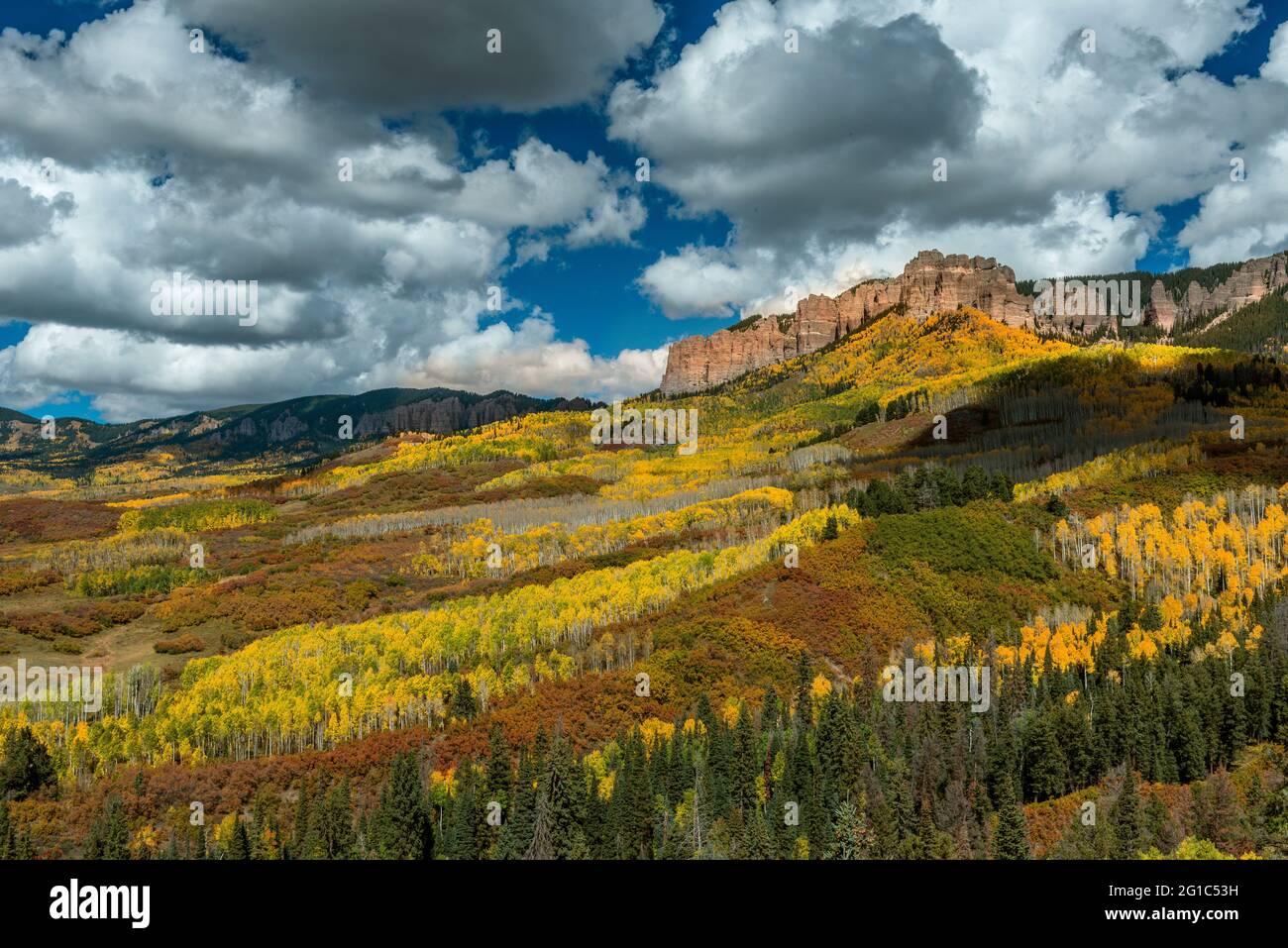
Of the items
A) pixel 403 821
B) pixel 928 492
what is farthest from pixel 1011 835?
pixel 928 492

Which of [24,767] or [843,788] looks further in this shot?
[24,767]

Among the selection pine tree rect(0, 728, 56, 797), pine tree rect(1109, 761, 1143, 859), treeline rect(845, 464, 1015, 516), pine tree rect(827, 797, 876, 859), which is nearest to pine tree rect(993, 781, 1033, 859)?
pine tree rect(1109, 761, 1143, 859)

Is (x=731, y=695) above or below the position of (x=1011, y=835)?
above

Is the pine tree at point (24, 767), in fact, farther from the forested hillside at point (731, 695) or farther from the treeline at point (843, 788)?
the treeline at point (843, 788)

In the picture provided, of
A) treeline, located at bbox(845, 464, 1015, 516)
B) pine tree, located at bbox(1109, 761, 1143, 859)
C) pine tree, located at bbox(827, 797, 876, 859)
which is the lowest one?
pine tree, located at bbox(827, 797, 876, 859)

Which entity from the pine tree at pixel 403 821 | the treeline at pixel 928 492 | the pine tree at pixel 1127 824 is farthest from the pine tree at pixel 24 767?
the treeline at pixel 928 492

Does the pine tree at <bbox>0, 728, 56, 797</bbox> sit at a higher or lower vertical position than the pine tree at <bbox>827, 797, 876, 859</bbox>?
higher

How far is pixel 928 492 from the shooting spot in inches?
5999

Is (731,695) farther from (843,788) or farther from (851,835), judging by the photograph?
(851,835)

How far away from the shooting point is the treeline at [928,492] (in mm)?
149875

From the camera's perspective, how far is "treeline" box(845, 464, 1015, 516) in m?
150

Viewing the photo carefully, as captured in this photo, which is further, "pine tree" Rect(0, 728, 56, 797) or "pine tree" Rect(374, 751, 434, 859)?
"pine tree" Rect(0, 728, 56, 797)

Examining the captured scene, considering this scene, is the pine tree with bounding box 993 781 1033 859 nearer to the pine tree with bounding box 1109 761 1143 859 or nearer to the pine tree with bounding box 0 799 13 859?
the pine tree with bounding box 1109 761 1143 859

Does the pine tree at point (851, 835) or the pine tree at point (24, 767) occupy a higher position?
the pine tree at point (24, 767)
